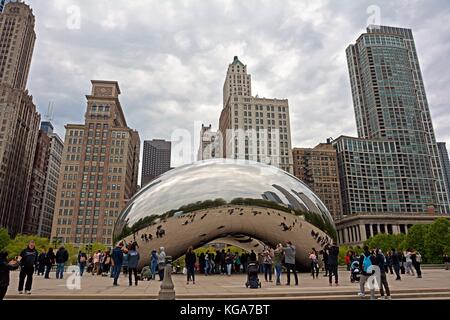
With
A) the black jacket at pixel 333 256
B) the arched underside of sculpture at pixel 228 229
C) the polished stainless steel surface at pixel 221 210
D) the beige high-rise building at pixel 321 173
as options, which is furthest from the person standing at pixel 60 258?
the beige high-rise building at pixel 321 173

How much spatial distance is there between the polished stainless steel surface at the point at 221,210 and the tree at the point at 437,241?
1516 inches

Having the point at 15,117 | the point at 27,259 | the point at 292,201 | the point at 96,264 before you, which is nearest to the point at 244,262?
the point at 292,201

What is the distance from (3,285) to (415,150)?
16541 centimetres

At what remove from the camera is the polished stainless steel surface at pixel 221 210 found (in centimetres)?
1806

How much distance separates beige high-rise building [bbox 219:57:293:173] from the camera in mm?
114562

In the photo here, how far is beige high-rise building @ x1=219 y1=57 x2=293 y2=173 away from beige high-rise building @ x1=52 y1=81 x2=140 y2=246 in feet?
118

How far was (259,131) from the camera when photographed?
11738 centimetres

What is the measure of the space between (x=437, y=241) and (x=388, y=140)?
106983mm

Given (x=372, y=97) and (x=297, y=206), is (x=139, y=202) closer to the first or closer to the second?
(x=297, y=206)

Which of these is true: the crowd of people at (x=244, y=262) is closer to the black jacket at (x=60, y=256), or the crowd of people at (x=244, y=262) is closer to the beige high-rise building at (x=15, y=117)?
the black jacket at (x=60, y=256)

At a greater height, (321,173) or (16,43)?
(16,43)

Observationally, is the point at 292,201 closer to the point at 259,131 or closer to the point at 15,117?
the point at 259,131
